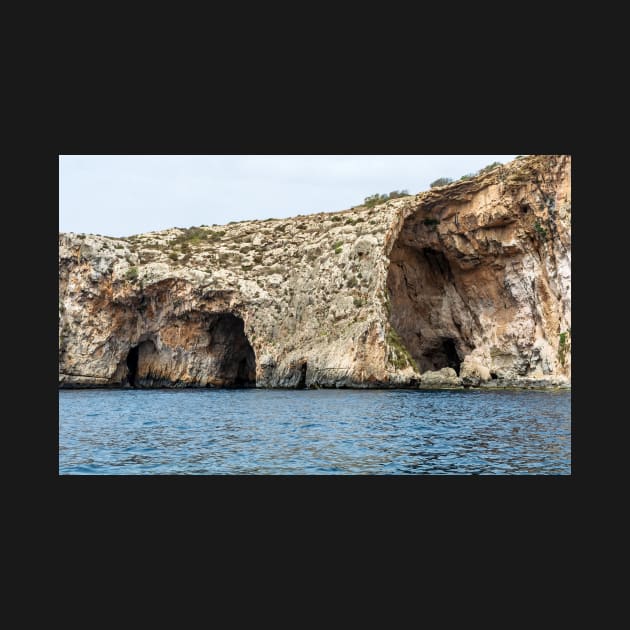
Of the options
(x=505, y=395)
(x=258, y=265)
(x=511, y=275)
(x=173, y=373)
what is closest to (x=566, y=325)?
(x=511, y=275)

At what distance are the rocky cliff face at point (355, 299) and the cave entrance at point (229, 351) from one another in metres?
0.14

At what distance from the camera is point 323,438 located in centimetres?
2184

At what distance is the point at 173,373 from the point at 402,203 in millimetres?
25891

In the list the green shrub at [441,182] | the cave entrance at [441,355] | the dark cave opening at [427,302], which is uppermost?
the green shrub at [441,182]

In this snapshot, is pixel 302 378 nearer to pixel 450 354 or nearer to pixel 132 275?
pixel 450 354

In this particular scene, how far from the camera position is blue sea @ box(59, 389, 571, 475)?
16.8 metres

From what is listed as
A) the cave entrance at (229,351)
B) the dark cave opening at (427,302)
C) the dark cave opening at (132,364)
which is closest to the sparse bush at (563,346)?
the dark cave opening at (427,302)

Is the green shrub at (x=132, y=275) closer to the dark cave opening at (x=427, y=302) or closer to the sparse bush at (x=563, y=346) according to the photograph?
the dark cave opening at (x=427, y=302)

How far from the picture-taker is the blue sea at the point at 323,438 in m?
16.8

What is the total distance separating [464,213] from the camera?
5366cm

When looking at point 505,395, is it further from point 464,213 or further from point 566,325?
point 464,213

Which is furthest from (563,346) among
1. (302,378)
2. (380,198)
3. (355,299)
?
(380,198)

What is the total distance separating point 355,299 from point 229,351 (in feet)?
52.0

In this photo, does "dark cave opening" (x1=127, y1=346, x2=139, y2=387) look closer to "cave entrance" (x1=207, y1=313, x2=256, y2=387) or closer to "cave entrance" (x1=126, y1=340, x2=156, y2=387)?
"cave entrance" (x1=126, y1=340, x2=156, y2=387)
